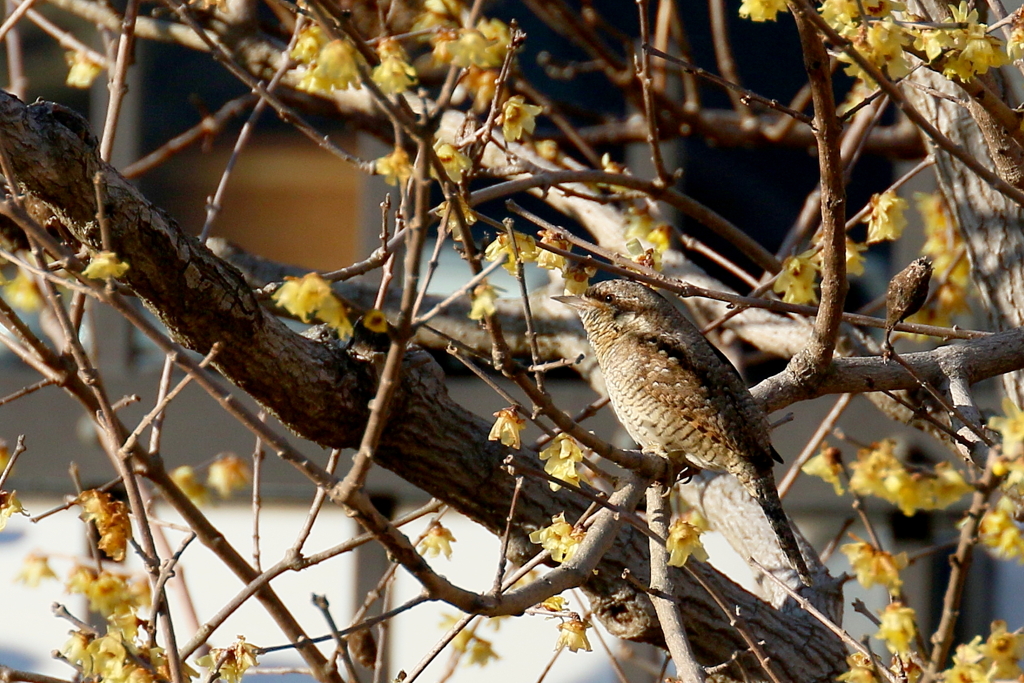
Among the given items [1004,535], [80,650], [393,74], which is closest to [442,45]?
[393,74]

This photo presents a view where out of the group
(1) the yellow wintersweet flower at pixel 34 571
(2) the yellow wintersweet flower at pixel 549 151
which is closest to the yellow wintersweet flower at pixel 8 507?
(1) the yellow wintersweet flower at pixel 34 571

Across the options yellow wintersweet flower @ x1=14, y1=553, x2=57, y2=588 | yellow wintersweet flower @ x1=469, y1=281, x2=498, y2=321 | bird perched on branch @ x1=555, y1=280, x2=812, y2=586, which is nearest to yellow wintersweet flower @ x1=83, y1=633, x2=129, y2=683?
yellow wintersweet flower @ x1=14, y1=553, x2=57, y2=588

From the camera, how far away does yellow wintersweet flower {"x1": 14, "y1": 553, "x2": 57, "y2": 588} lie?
6.97ft

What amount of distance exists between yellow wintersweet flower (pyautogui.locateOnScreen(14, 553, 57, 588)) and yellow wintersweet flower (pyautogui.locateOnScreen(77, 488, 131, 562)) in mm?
399

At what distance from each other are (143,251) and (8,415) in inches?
141

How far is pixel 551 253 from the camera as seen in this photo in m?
1.82

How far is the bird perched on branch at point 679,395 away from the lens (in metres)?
2.31

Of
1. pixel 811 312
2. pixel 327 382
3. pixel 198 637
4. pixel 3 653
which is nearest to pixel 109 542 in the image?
pixel 198 637

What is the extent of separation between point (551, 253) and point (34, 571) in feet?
4.35

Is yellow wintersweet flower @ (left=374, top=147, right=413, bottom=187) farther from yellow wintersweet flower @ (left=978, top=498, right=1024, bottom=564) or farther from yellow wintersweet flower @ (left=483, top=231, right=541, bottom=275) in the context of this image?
yellow wintersweet flower @ (left=978, top=498, right=1024, bottom=564)

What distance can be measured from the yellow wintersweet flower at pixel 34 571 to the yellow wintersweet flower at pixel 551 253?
1278mm

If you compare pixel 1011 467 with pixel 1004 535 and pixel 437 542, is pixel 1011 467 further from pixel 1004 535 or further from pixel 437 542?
pixel 437 542

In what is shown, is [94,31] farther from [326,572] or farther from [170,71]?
[326,572]

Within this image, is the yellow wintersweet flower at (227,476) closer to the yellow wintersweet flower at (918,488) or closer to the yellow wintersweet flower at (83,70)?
the yellow wintersweet flower at (83,70)
